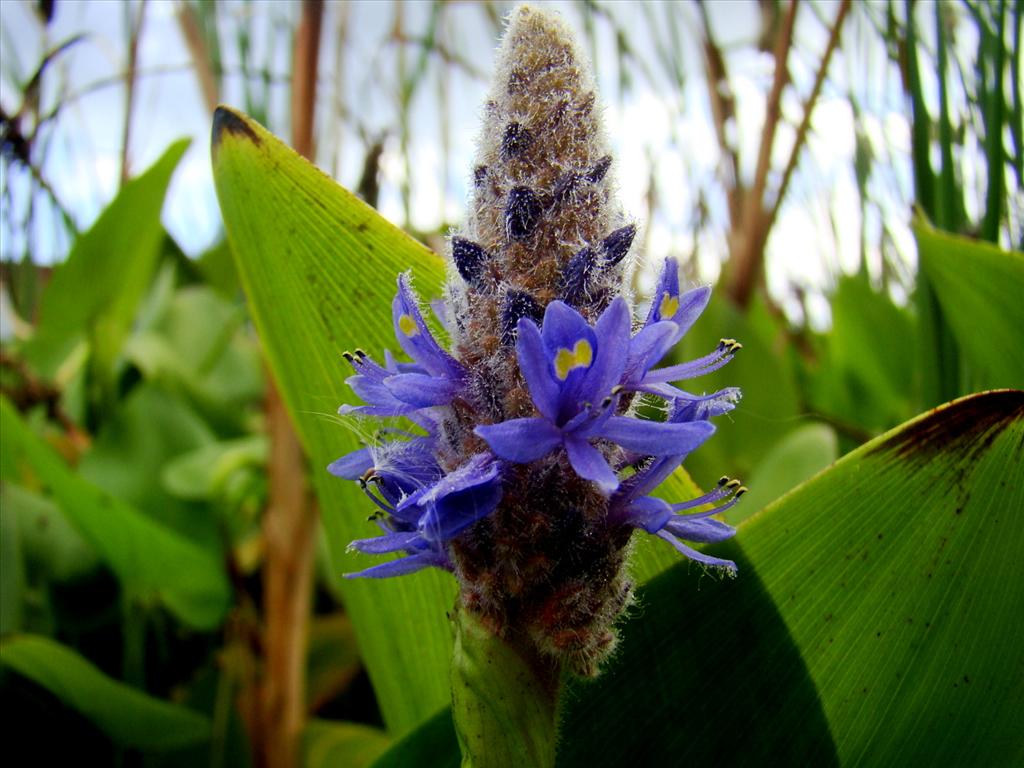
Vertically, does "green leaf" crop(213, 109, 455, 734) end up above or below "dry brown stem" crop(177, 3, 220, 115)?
below

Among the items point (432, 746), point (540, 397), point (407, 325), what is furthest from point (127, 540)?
point (540, 397)

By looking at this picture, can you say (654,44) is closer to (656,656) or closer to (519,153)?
(519,153)

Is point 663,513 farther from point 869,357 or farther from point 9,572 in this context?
point 869,357

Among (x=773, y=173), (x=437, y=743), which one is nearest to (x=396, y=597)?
(x=437, y=743)

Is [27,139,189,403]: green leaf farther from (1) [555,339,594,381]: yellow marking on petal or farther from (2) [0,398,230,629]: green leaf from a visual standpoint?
(1) [555,339,594,381]: yellow marking on petal

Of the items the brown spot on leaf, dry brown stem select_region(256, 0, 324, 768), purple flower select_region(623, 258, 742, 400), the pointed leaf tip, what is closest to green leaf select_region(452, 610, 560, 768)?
purple flower select_region(623, 258, 742, 400)

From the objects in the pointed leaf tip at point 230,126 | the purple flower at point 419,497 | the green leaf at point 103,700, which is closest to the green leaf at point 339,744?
the green leaf at point 103,700
